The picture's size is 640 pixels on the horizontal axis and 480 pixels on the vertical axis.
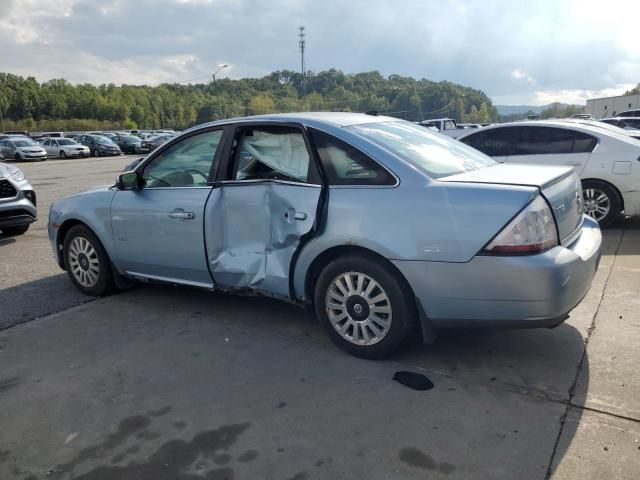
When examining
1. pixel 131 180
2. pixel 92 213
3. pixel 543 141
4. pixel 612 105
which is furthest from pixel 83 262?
pixel 612 105

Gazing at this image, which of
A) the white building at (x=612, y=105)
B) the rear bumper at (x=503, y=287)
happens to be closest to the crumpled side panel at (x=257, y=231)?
the rear bumper at (x=503, y=287)

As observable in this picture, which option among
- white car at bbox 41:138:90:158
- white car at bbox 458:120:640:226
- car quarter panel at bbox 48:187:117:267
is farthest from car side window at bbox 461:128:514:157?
white car at bbox 41:138:90:158

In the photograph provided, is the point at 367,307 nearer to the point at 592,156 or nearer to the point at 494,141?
the point at 592,156

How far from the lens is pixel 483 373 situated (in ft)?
11.6

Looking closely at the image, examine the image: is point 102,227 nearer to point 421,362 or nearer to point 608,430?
point 421,362

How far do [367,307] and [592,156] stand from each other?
539 cm

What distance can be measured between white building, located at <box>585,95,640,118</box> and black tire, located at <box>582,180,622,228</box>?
54.9 meters

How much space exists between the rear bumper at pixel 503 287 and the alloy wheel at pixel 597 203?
460 centimetres

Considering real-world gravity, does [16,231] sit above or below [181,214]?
below

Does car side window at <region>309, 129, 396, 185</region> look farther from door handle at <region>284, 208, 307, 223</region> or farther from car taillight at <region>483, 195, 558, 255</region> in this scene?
car taillight at <region>483, 195, 558, 255</region>

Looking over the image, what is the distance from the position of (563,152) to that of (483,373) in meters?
5.35

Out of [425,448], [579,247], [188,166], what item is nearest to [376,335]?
[425,448]

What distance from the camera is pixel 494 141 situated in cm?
838

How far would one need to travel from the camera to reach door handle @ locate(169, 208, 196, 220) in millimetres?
4409
